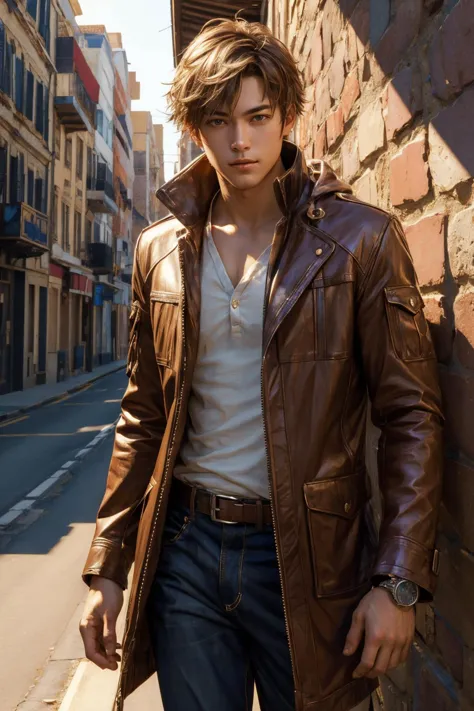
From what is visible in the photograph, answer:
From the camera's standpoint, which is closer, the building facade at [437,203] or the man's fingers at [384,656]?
the man's fingers at [384,656]

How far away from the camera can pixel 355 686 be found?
5.49 feet

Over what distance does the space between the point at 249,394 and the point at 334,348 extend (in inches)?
9.4

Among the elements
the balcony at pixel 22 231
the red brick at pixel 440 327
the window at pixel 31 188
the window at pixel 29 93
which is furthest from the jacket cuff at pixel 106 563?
the window at pixel 29 93

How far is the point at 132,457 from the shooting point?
2.06 m

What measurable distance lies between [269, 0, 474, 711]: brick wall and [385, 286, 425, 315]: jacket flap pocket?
0.09 metres

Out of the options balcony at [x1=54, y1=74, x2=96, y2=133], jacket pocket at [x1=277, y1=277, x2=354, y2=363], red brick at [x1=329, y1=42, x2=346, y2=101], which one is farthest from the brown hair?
balcony at [x1=54, y1=74, x2=96, y2=133]

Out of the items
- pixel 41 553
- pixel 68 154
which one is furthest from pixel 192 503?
pixel 68 154

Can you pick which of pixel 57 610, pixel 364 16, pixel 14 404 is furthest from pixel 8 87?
pixel 364 16

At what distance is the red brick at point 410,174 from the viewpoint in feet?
5.98

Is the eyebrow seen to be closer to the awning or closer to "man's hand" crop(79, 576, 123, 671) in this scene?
"man's hand" crop(79, 576, 123, 671)

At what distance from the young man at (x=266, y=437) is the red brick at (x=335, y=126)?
0.84 meters

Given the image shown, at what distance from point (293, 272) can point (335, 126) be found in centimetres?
142

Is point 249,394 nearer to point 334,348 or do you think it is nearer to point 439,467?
point 334,348

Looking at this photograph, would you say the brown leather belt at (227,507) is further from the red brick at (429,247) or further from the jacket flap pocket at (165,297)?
the red brick at (429,247)
